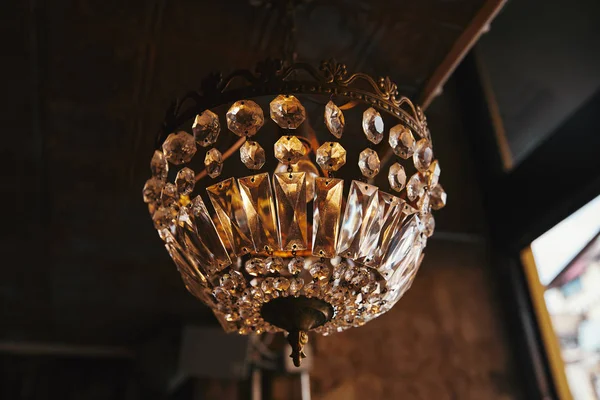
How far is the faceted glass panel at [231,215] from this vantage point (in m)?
0.82

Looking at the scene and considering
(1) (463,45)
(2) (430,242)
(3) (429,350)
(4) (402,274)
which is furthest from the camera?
(2) (430,242)

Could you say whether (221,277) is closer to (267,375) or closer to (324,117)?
(324,117)

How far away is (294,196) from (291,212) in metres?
0.02

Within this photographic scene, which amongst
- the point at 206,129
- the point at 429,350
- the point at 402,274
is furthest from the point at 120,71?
the point at 429,350

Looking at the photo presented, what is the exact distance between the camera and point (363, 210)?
32.5 inches

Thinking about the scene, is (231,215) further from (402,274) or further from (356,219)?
(402,274)

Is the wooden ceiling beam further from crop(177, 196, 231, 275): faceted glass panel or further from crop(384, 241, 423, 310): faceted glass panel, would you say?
crop(177, 196, 231, 275): faceted glass panel

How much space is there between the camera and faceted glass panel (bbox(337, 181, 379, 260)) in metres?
0.82

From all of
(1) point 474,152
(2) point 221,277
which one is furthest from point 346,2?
(1) point 474,152

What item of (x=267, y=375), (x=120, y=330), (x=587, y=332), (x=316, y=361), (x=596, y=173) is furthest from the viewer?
(x=120, y=330)

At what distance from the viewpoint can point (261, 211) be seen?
2.68 feet

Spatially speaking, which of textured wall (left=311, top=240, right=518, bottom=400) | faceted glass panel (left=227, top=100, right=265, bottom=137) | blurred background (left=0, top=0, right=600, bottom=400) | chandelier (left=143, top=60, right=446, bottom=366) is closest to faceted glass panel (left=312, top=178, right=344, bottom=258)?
chandelier (left=143, top=60, right=446, bottom=366)

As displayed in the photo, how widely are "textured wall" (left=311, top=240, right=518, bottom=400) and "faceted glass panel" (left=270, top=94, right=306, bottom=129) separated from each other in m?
1.34

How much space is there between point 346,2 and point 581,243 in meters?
1.17
